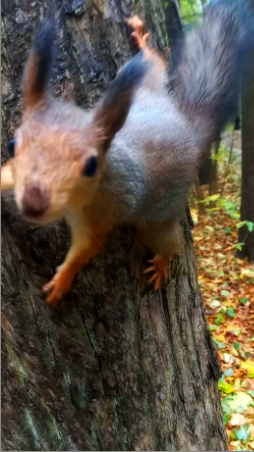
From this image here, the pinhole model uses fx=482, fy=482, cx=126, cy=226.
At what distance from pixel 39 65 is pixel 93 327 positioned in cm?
80

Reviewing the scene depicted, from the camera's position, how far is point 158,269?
154 centimetres

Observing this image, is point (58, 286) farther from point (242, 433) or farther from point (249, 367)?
point (249, 367)

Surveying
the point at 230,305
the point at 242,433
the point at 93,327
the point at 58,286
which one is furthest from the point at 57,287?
the point at 230,305

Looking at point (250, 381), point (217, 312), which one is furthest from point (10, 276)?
point (217, 312)

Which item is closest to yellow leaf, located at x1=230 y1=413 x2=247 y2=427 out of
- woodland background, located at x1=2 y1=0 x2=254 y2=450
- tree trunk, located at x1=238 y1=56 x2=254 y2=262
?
woodland background, located at x1=2 y1=0 x2=254 y2=450

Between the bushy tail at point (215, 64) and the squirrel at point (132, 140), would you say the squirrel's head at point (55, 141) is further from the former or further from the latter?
the bushy tail at point (215, 64)

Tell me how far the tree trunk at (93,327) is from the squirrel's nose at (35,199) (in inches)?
15.9

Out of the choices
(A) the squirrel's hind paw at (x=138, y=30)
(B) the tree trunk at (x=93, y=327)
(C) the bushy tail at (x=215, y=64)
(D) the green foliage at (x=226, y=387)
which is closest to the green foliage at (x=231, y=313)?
(D) the green foliage at (x=226, y=387)

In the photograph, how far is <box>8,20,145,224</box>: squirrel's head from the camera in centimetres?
89

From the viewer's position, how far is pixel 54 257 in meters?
1.34

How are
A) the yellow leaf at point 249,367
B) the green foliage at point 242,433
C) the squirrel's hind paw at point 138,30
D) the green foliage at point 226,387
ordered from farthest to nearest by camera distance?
the yellow leaf at point 249,367 → the green foliage at point 226,387 → the green foliage at point 242,433 → the squirrel's hind paw at point 138,30

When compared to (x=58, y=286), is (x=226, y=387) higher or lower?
lower

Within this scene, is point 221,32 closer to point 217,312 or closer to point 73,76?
point 73,76

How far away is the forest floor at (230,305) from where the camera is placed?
3.10 m
